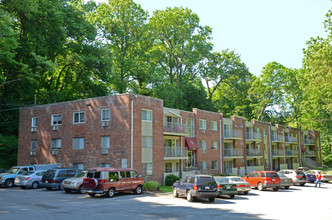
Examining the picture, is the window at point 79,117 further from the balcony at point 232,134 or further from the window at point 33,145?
the balcony at point 232,134

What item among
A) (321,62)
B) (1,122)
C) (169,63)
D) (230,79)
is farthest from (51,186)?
(230,79)

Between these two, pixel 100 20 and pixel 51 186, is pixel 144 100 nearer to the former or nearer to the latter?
pixel 51 186

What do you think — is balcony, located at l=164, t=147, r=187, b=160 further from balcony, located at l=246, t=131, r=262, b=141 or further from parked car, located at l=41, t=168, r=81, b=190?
balcony, located at l=246, t=131, r=262, b=141

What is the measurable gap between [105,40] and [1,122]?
2029cm

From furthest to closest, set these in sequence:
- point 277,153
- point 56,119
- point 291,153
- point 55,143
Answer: point 291,153 → point 277,153 → point 56,119 → point 55,143

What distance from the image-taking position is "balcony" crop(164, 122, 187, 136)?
32781 millimetres

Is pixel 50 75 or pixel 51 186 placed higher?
pixel 50 75

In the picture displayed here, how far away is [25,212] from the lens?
1482cm

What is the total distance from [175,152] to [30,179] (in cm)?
1383

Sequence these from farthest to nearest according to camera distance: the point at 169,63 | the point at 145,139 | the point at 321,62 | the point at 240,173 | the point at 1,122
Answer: the point at 169,63, the point at 240,173, the point at 1,122, the point at 321,62, the point at 145,139

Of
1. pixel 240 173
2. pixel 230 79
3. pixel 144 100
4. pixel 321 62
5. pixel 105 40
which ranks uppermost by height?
pixel 105 40

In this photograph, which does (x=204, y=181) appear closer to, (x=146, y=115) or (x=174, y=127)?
(x=146, y=115)

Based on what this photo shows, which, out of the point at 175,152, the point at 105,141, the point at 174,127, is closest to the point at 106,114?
the point at 105,141

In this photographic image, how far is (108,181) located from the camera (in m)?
21.2
